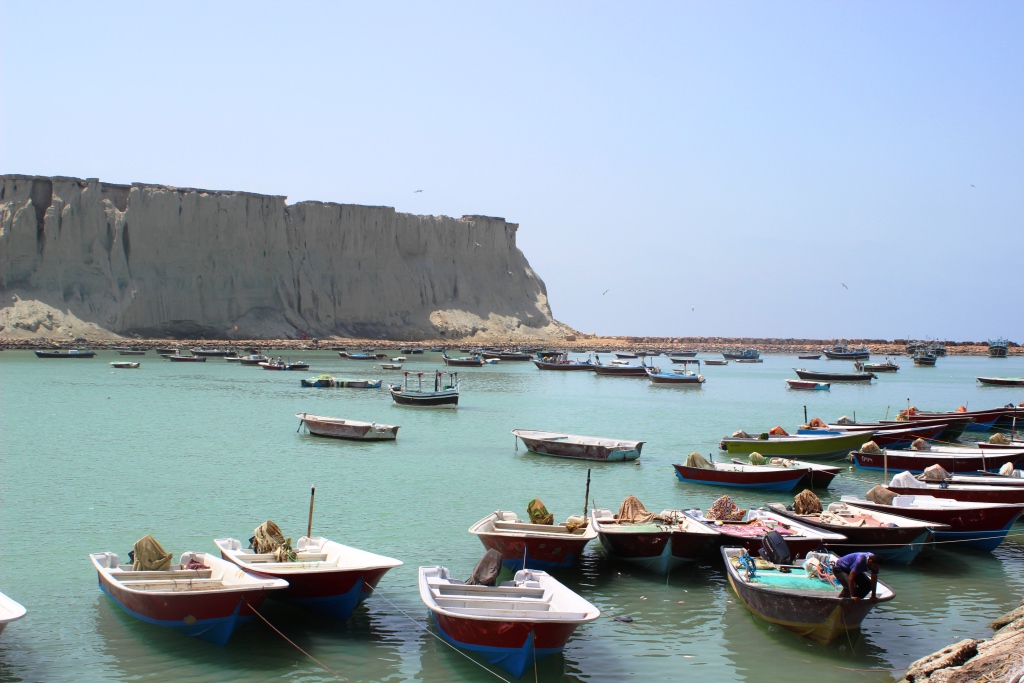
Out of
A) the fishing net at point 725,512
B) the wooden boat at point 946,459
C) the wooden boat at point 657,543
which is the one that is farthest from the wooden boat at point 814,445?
the wooden boat at point 657,543

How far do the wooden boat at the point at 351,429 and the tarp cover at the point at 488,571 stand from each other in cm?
1826

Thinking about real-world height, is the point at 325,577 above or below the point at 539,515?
below

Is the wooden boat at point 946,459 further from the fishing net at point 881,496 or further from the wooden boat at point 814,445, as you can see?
the fishing net at point 881,496

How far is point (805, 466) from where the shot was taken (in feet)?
69.3

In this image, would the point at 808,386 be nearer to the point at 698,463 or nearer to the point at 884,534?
the point at 698,463

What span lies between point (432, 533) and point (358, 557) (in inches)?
181

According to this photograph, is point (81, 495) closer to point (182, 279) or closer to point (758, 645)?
point (758, 645)

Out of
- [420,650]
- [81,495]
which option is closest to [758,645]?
[420,650]

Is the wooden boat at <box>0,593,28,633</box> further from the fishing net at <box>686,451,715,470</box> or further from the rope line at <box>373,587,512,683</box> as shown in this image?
the fishing net at <box>686,451,715,470</box>

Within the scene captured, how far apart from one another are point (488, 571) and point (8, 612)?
569 centimetres

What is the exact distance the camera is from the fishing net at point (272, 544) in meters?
11.8

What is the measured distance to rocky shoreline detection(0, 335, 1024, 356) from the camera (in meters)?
85.2

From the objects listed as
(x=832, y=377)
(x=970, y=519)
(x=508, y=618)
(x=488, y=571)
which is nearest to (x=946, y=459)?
(x=970, y=519)

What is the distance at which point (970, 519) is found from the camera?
15.2 m
